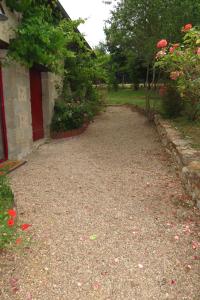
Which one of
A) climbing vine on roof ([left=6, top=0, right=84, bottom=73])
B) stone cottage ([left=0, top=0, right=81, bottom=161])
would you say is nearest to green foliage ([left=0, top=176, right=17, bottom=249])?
stone cottage ([left=0, top=0, right=81, bottom=161])

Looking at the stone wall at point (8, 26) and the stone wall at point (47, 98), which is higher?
the stone wall at point (8, 26)

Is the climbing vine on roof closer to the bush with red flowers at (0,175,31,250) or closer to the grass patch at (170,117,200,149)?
the bush with red flowers at (0,175,31,250)

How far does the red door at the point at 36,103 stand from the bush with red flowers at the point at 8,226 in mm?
4500

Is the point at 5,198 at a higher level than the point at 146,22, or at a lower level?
lower

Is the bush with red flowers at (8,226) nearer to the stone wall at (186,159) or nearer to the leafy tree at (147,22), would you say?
the stone wall at (186,159)

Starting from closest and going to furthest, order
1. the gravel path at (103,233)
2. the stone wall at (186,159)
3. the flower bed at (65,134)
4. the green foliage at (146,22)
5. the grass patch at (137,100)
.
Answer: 1. the gravel path at (103,233)
2. the stone wall at (186,159)
3. the flower bed at (65,134)
4. the green foliage at (146,22)
5. the grass patch at (137,100)

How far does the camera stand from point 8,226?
3006 millimetres

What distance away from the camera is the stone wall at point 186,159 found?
431 cm

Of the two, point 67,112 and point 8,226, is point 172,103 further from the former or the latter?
point 8,226

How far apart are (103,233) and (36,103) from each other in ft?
19.2

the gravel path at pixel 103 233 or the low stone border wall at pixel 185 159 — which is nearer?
the gravel path at pixel 103 233

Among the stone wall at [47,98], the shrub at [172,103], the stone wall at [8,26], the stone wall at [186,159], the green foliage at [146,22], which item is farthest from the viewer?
the shrub at [172,103]

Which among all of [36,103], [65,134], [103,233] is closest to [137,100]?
[65,134]

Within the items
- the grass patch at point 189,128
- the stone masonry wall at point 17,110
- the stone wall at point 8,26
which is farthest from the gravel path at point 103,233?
the stone wall at point 8,26
